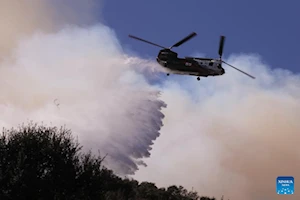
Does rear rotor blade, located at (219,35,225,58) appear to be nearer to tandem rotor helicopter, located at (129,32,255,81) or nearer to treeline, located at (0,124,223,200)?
tandem rotor helicopter, located at (129,32,255,81)

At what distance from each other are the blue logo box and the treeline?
2313cm

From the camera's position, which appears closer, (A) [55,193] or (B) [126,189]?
(A) [55,193]

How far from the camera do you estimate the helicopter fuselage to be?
7938 centimetres

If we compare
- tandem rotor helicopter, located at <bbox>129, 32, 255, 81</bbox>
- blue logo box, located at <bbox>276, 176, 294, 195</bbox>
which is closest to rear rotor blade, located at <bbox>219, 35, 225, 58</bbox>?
tandem rotor helicopter, located at <bbox>129, 32, 255, 81</bbox>

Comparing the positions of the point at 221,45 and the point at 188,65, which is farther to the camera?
the point at 221,45

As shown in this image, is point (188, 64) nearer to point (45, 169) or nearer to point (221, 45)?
point (221, 45)

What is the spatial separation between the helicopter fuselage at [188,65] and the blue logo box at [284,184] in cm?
1915

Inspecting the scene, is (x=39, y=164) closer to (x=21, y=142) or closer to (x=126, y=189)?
(x=21, y=142)

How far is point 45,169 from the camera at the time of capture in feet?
186

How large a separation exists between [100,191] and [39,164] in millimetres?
7043

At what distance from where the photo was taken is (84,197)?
56.1 meters

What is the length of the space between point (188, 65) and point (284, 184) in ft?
73.0

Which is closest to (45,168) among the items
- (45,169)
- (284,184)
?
(45,169)

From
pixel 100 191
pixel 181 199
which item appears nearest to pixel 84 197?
pixel 100 191
